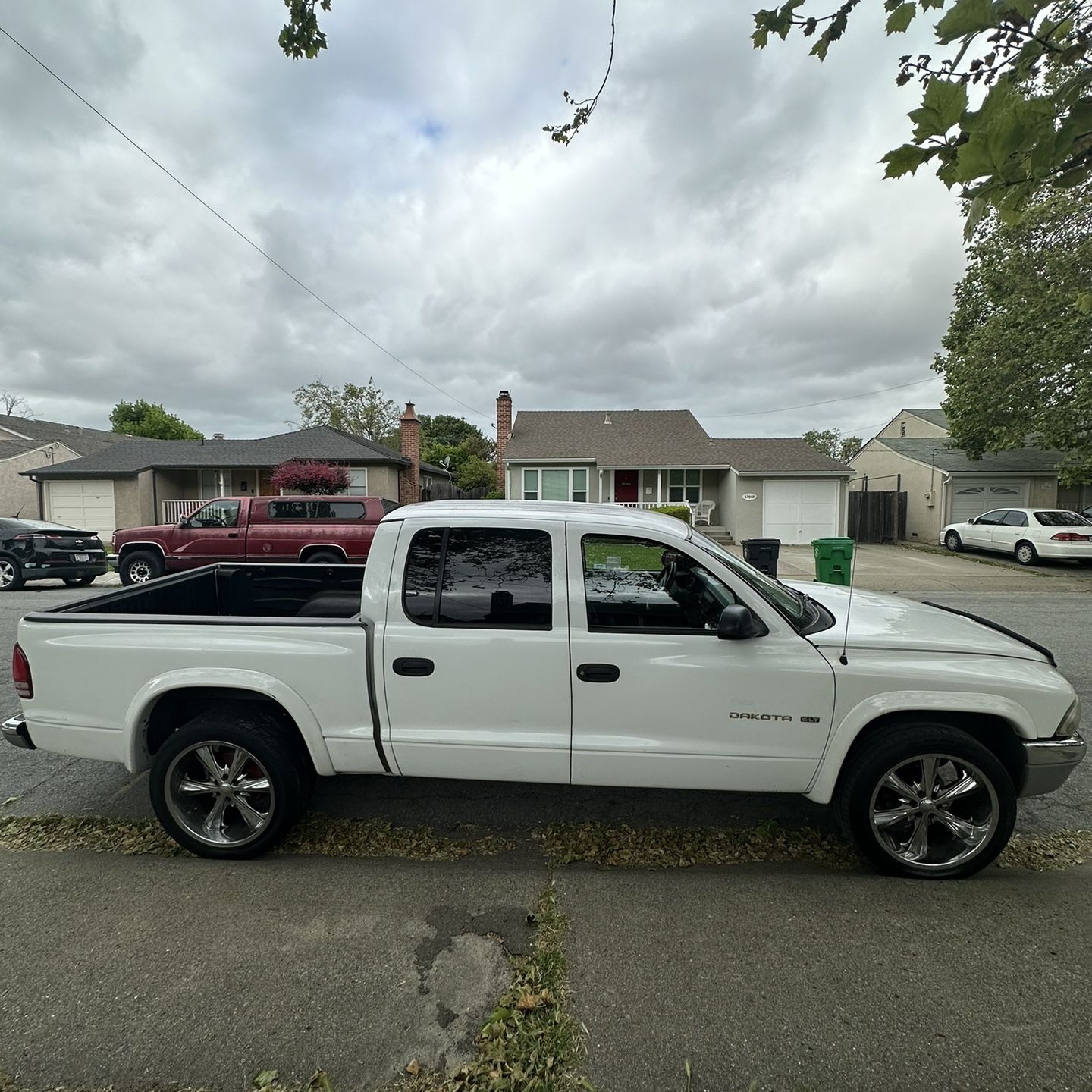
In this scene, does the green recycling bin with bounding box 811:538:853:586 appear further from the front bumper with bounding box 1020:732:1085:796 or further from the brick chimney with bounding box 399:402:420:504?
the brick chimney with bounding box 399:402:420:504

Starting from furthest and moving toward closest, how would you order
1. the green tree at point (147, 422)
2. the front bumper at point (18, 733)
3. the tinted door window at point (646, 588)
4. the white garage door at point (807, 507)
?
the green tree at point (147, 422), the white garage door at point (807, 507), the front bumper at point (18, 733), the tinted door window at point (646, 588)

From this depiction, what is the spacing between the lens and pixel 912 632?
294 cm

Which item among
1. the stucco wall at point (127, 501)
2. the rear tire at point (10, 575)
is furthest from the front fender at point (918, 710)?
the stucco wall at point (127, 501)

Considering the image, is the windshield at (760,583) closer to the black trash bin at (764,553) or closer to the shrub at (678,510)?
the black trash bin at (764,553)

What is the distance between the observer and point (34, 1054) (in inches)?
74.5

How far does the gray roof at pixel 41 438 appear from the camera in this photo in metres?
31.7

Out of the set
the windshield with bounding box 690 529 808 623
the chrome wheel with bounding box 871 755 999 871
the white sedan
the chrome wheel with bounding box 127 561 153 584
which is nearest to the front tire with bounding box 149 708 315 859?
the windshield with bounding box 690 529 808 623

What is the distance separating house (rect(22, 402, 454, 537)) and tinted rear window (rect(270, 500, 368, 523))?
1037 centimetres

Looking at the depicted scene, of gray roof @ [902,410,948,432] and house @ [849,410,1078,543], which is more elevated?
gray roof @ [902,410,948,432]

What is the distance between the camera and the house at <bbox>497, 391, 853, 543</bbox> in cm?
2148

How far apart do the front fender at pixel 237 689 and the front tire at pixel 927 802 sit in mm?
2506

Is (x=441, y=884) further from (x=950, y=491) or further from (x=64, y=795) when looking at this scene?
(x=950, y=491)

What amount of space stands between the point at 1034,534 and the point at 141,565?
842 inches

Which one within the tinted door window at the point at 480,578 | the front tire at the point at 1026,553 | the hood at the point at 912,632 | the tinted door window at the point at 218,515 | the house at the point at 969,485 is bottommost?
the front tire at the point at 1026,553
